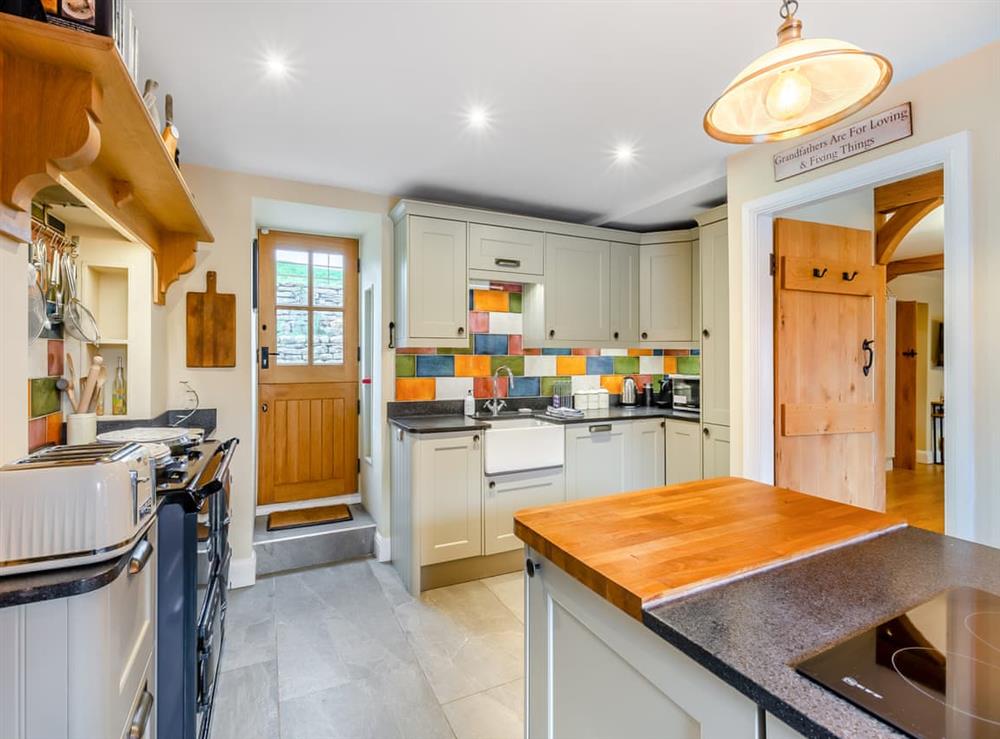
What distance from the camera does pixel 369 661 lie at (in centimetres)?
213

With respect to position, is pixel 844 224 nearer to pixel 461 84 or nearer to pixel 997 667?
pixel 461 84

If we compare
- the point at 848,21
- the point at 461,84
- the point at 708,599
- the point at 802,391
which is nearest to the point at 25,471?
the point at 708,599

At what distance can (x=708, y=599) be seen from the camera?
2.71ft

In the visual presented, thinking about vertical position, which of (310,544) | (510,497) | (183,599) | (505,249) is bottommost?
(310,544)

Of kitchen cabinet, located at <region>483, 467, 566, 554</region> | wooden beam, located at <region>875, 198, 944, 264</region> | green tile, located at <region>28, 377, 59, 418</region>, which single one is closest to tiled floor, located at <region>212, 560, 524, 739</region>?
kitchen cabinet, located at <region>483, 467, 566, 554</region>

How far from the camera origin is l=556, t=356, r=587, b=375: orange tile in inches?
155

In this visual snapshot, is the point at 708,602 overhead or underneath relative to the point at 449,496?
overhead

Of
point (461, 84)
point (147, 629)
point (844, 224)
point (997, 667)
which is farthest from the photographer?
point (844, 224)

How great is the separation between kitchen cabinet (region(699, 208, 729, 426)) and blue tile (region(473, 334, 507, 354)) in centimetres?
143

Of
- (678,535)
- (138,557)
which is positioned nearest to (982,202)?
(678,535)

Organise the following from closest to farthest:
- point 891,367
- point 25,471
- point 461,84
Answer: point 25,471 < point 461,84 < point 891,367

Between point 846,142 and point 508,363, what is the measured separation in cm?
239

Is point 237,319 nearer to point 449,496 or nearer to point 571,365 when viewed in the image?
point 449,496

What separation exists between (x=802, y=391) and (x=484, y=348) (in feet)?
6.79
